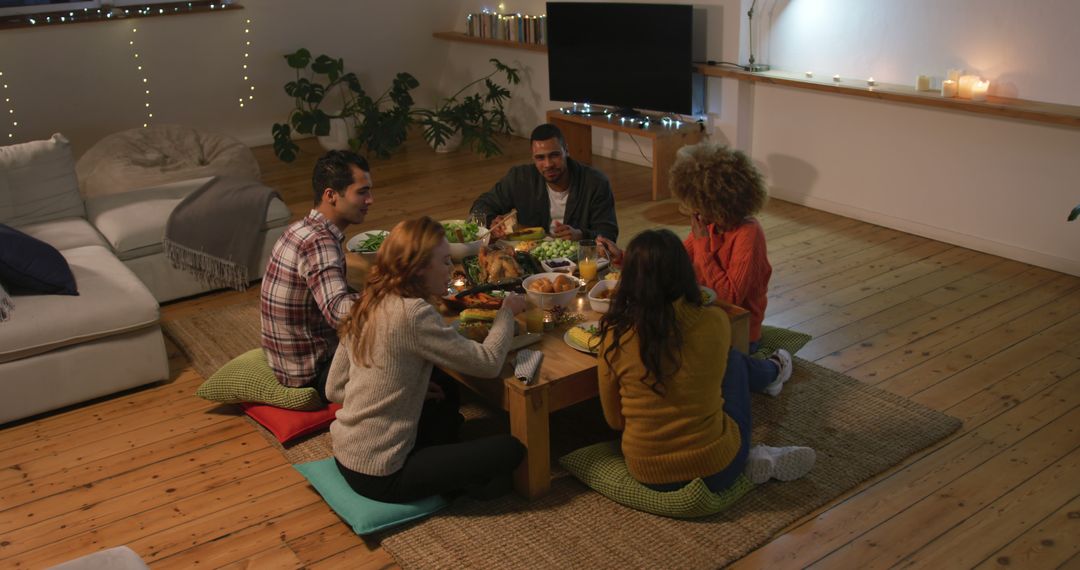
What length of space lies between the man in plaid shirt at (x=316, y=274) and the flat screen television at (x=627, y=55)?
336 cm

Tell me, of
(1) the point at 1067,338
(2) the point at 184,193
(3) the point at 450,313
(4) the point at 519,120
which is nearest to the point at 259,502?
(3) the point at 450,313

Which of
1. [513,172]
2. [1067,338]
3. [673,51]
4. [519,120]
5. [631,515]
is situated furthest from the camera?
[519,120]

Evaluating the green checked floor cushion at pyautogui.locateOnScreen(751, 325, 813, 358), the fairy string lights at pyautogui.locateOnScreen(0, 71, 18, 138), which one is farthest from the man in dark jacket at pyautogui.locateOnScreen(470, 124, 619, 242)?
the fairy string lights at pyautogui.locateOnScreen(0, 71, 18, 138)

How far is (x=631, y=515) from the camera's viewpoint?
277cm

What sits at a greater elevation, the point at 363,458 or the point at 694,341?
the point at 694,341

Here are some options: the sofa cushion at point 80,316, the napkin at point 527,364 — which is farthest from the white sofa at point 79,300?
the napkin at point 527,364

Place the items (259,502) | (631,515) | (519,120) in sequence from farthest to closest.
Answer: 1. (519,120)
2. (259,502)
3. (631,515)

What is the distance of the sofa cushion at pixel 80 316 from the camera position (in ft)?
11.2

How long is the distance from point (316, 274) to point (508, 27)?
16.2 feet

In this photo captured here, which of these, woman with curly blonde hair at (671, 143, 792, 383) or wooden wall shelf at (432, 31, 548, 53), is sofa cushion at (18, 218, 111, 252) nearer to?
woman with curly blonde hair at (671, 143, 792, 383)

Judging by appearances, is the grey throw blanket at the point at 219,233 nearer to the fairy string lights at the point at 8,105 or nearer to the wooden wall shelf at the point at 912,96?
the wooden wall shelf at the point at 912,96

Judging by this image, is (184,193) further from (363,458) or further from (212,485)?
(363,458)

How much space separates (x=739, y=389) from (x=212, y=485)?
1.66 m

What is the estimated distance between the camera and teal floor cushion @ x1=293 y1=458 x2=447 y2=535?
2.71 m
